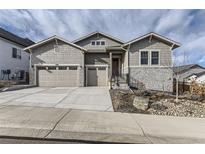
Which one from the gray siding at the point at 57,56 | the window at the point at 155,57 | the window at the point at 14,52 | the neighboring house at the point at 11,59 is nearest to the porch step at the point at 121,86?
the window at the point at 155,57

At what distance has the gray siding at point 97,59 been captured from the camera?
67.5 ft

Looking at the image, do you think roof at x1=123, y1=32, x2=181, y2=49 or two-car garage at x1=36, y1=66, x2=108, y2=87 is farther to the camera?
two-car garage at x1=36, y1=66, x2=108, y2=87

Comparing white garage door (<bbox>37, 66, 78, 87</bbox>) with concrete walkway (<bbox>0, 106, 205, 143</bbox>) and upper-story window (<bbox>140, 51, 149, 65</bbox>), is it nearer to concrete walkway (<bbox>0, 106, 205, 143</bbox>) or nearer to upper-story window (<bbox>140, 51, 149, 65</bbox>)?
upper-story window (<bbox>140, 51, 149, 65</bbox>)

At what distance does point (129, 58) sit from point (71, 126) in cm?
1265

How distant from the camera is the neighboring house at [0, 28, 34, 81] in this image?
19.5 metres

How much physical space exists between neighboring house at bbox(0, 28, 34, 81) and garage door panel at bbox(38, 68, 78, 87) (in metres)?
4.00

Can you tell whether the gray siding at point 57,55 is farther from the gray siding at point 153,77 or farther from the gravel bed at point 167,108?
the gravel bed at point 167,108

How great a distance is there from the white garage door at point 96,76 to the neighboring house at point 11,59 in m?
9.21

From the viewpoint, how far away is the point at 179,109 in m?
9.70

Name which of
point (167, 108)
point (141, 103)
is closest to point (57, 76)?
point (141, 103)

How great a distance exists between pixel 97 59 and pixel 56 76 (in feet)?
17.0

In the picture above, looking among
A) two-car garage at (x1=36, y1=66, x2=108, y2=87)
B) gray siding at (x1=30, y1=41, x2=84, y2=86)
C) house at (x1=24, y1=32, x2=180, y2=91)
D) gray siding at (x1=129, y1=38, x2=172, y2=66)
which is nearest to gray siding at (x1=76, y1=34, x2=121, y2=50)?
house at (x1=24, y1=32, x2=180, y2=91)

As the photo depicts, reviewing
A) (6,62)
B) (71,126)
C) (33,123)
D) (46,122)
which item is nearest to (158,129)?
(71,126)

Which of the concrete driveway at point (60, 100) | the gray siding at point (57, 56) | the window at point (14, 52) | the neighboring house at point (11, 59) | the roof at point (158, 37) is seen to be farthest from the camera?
the window at point (14, 52)
